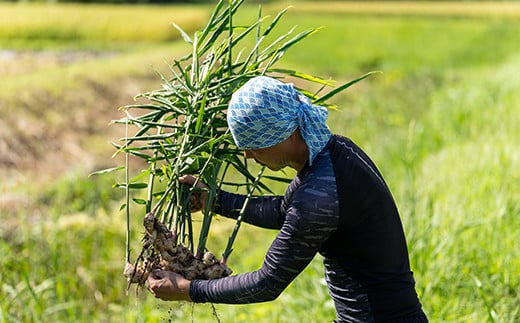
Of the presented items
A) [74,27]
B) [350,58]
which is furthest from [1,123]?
[74,27]

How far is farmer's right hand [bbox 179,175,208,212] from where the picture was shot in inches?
92.8

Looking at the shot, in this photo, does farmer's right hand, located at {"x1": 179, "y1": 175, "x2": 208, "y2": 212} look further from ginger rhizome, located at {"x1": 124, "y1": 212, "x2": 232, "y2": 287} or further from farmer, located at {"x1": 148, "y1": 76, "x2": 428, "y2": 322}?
farmer, located at {"x1": 148, "y1": 76, "x2": 428, "y2": 322}

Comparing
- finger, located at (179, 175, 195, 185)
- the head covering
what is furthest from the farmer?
finger, located at (179, 175, 195, 185)

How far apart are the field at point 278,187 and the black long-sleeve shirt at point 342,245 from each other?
0.44 meters

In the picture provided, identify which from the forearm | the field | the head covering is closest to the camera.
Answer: the head covering

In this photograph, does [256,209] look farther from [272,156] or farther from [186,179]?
[272,156]

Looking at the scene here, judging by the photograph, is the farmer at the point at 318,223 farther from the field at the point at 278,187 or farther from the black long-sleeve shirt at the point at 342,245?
the field at the point at 278,187

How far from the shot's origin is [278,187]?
22.4ft

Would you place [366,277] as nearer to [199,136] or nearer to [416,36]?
[199,136]

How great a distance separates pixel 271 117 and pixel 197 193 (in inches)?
23.5

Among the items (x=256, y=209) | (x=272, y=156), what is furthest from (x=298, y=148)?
(x=256, y=209)

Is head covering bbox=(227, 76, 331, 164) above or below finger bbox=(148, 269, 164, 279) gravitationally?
above

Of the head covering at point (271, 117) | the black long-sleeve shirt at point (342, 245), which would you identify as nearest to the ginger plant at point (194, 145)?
the black long-sleeve shirt at point (342, 245)

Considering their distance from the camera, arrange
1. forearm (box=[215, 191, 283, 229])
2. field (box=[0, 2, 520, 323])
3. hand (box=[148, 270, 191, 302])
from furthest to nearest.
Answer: field (box=[0, 2, 520, 323]), forearm (box=[215, 191, 283, 229]), hand (box=[148, 270, 191, 302])
